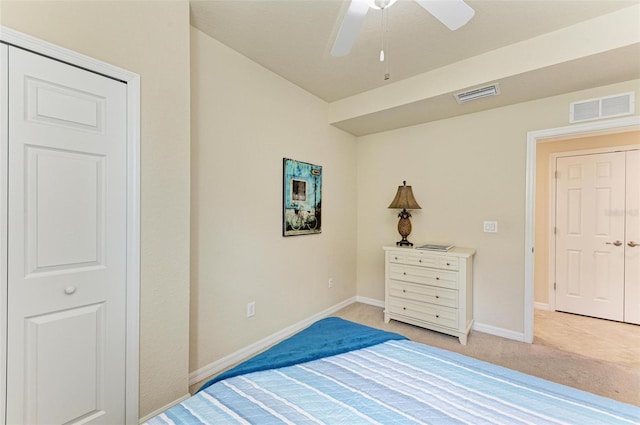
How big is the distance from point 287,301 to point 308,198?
109 centimetres

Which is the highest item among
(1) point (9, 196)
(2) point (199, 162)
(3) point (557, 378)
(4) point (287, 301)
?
(2) point (199, 162)

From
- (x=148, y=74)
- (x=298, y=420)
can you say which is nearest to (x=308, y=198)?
(x=148, y=74)

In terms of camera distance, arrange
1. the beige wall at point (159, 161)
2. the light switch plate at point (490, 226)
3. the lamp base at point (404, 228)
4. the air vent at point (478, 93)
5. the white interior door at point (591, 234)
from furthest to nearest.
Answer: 1. the lamp base at point (404, 228)
2. the white interior door at point (591, 234)
3. the light switch plate at point (490, 226)
4. the air vent at point (478, 93)
5. the beige wall at point (159, 161)

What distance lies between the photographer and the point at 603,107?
231 centimetres

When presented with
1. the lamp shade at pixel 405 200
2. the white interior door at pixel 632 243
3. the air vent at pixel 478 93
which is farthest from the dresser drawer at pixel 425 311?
the white interior door at pixel 632 243

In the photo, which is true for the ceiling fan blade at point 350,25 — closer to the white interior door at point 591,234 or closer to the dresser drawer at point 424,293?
the dresser drawer at point 424,293

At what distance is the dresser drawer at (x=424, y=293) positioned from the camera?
2674mm

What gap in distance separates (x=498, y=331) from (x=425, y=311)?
755 mm

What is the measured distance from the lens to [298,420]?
90cm

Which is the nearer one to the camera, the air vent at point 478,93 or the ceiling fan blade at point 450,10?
the ceiling fan blade at point 450,10

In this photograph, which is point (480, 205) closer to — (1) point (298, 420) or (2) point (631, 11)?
(2) point (631, 11)

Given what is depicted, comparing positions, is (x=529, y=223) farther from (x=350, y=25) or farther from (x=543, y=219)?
(x=350, y=25)

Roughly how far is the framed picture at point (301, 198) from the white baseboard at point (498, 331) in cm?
198

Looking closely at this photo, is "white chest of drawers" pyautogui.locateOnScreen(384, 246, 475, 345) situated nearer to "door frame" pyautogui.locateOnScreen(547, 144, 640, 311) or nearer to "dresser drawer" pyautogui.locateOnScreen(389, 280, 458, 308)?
"dresser drawer" pyautogui.locateOnScreen(389, 280, 458, 308)
